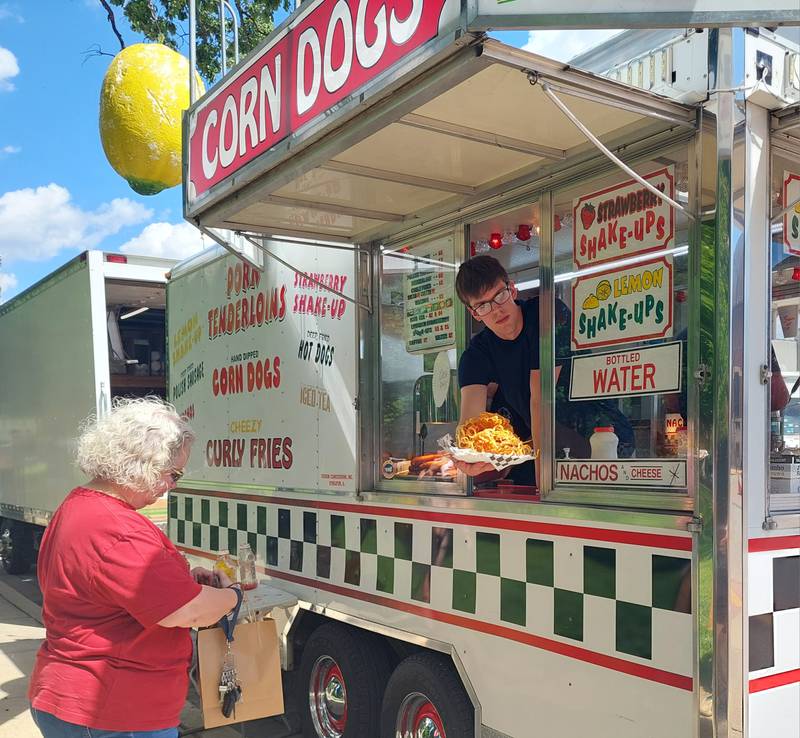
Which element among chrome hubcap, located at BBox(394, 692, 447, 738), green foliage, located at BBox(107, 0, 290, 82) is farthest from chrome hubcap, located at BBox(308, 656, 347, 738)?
green foliage, located at BBox(107, 0, 290, 82)

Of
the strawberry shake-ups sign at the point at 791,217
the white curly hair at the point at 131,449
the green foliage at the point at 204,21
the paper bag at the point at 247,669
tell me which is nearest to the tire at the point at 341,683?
the paper bag at the point at 247,669

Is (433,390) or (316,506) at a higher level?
(433,390)

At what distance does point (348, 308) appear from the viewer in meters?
3.81

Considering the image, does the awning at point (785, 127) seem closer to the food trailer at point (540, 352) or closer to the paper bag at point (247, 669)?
the food trailer at point (540, 352)

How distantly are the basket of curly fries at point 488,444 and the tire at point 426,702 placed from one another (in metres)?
0.89

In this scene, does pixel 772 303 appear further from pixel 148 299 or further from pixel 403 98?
pixel 148 299

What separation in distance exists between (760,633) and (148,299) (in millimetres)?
6523

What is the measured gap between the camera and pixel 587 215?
9.02 ft

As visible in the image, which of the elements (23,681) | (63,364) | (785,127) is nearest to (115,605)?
(785,127)

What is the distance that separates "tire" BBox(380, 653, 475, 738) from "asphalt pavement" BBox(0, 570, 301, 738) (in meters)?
0.89

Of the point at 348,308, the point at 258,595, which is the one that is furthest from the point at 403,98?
the point at 258,595

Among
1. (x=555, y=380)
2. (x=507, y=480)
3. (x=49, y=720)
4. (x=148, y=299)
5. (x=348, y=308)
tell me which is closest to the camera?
(x=49, y=720)

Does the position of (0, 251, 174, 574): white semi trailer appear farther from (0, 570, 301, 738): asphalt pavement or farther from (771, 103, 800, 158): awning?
(771, 103, 800, 158): awning

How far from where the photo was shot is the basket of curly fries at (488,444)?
2.69m
